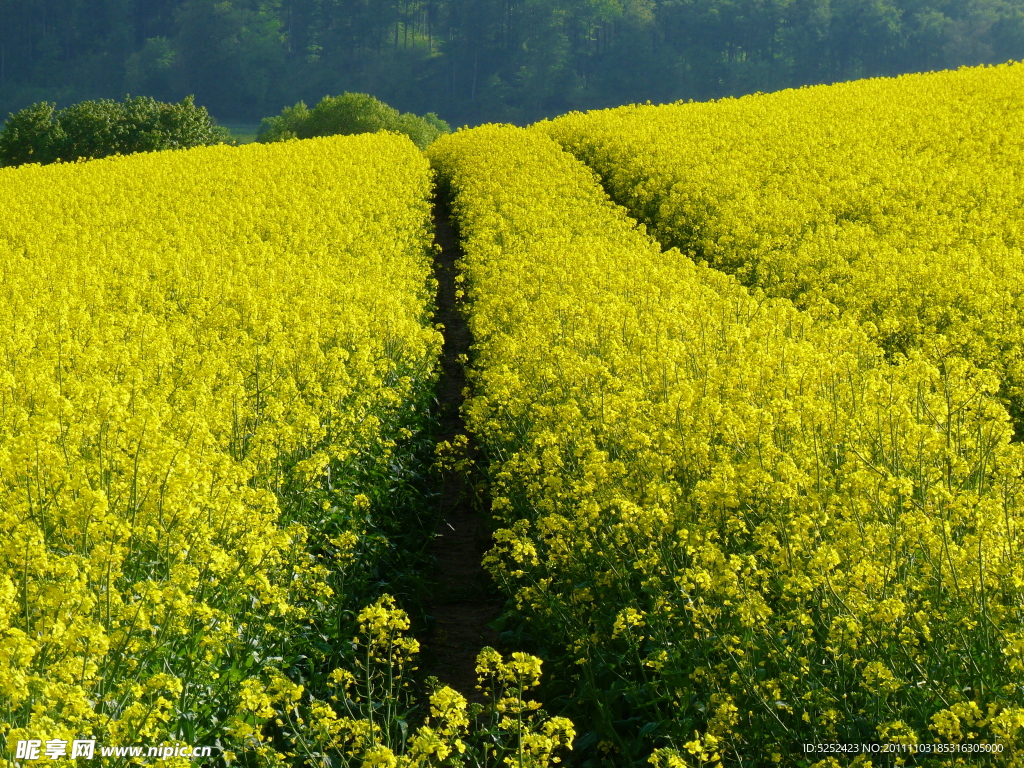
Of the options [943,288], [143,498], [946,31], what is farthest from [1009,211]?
[946,31]

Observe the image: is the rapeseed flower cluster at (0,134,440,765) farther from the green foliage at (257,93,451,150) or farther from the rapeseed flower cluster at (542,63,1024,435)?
the green foliage at (257,93,451,150)

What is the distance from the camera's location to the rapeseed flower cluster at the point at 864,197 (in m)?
12.3

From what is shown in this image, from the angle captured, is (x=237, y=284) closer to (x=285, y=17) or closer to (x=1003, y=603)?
(x=1003, y=603)

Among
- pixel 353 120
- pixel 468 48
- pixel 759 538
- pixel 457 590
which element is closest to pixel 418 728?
pixel 759 538

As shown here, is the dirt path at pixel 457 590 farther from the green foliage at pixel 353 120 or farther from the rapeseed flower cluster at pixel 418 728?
the green foliage at pixel 353 120

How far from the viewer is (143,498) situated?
5859 millimetres

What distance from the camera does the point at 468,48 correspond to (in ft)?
409

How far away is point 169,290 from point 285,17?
13642 cm

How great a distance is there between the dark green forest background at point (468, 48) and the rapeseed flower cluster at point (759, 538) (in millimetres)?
92184

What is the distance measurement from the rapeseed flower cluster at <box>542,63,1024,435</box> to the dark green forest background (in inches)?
2679

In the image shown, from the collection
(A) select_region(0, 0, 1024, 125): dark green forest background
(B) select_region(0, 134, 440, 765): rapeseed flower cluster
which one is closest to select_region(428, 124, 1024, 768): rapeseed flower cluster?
(B) select_region(0, 134, 440, 765): rapeseed flower cluster

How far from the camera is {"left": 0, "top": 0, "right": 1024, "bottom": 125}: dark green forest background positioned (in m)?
96.9

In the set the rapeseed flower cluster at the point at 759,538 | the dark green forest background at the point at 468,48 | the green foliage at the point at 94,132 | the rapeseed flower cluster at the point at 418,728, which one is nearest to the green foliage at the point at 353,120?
the green foliage at the point at 94,132

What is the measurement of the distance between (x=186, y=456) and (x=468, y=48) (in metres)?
127
